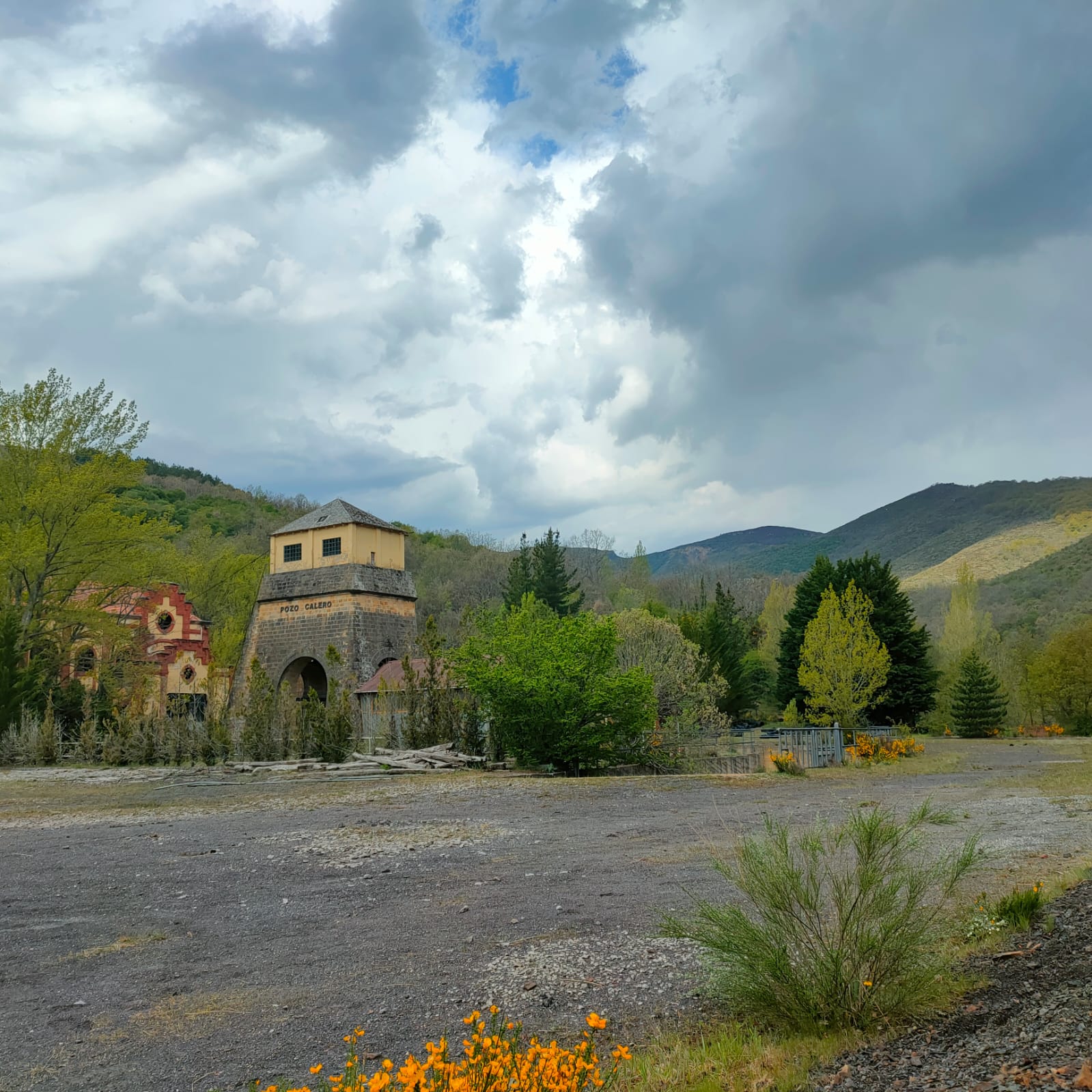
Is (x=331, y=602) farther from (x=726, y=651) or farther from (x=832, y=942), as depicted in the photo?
(x=832, y=942)

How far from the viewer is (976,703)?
1551 inches

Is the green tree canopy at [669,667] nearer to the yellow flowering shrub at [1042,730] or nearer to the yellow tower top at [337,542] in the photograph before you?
the yellow tower top at [337,542]

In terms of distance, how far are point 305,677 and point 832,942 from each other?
1350 inches

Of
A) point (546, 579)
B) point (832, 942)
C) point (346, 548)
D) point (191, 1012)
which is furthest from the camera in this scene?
point (546, 579)

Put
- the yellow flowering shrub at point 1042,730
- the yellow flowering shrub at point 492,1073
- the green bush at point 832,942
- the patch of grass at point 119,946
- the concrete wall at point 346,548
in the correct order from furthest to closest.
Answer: the yellow flowering shrub at point 1042,730 → the concrete wall at point 346,548 → the patch of grass at point 119,946 → the green bush at point 832,942 → the yellow flowering shrub at point 492,1073

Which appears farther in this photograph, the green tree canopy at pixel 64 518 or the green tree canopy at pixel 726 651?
the green tree canopy at pixel 726 651

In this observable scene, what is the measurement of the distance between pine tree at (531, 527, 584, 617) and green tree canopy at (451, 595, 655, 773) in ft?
103

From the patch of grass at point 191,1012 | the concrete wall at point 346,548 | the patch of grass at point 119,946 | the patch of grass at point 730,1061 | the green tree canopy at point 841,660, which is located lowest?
the patch of grass at point 730,1061

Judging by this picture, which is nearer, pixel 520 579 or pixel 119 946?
pixel 119 946

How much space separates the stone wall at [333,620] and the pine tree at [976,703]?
81.1ft

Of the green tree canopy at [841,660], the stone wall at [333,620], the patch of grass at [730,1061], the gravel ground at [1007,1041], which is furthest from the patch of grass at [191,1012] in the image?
the green tree canopy at [841,660]

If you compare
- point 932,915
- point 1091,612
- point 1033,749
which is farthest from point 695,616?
point 932,915

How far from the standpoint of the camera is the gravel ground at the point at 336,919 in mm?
4566

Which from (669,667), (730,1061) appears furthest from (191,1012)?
(669,667)
